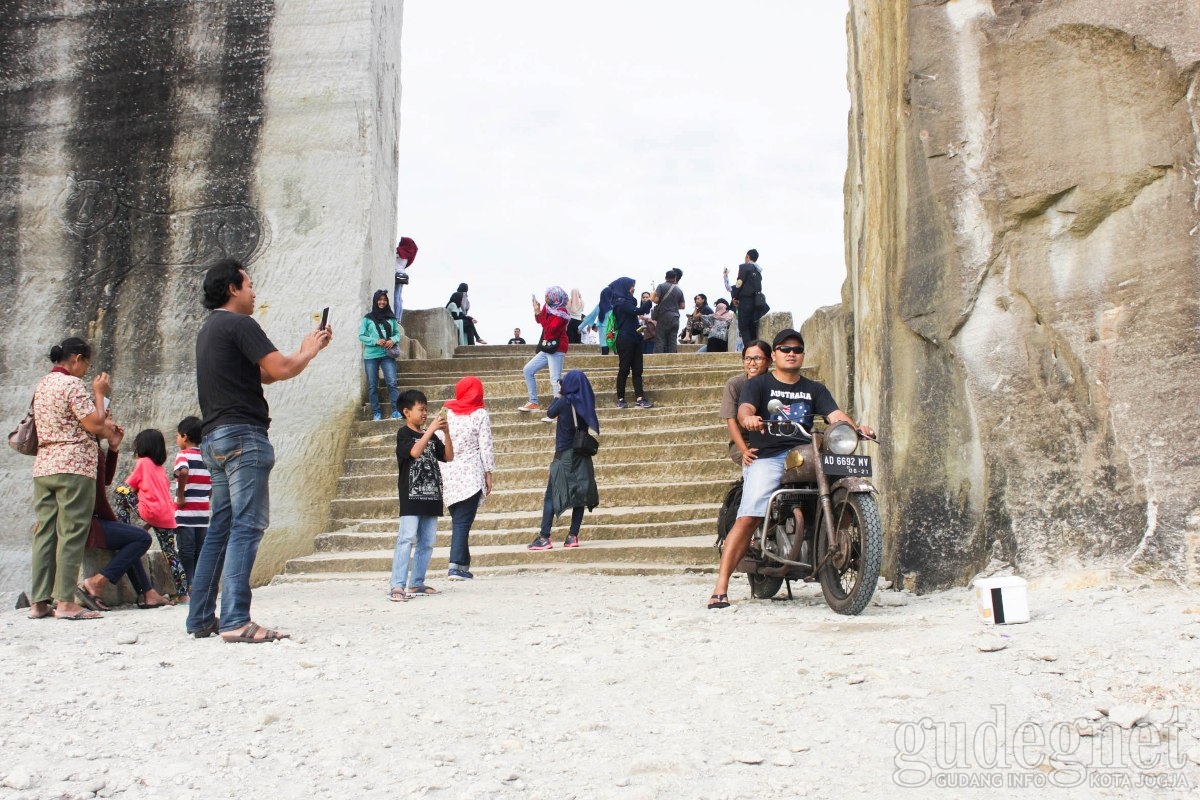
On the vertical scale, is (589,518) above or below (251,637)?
above

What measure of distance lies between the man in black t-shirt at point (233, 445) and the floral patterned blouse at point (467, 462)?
272cm

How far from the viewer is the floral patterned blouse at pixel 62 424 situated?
667 cm

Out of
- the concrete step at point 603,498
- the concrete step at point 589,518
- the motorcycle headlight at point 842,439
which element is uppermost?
the motorcycle headlight at point 842,439

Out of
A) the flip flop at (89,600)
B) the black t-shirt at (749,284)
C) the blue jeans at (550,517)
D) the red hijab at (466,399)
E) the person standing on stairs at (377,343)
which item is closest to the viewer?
the flip flop at (89,600)

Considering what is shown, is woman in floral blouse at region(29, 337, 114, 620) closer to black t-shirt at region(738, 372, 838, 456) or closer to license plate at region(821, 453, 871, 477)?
black t-shirt at region(738, 372, 838, 456)

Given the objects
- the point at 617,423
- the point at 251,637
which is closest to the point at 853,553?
the point at 251,637

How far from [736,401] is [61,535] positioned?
401 centimetres

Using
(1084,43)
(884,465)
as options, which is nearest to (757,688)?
(884,465)

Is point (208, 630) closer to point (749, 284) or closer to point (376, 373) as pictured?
point (376, 373)

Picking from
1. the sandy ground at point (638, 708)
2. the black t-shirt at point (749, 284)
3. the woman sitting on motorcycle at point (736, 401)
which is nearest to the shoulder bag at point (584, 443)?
the woman sitting on motorcycle at point (736, 401)

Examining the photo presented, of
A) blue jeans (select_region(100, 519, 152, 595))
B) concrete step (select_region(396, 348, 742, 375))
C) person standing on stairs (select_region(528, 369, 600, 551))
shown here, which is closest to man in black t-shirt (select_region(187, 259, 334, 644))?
blue jeans (select_region(100, 519, 152, 595))

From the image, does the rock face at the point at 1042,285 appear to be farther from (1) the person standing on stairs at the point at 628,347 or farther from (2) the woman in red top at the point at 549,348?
(2) the woman in red top at the point at 549,348

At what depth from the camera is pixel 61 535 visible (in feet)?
22.0

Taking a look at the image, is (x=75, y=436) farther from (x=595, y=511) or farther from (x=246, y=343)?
(x=595, y=511)
